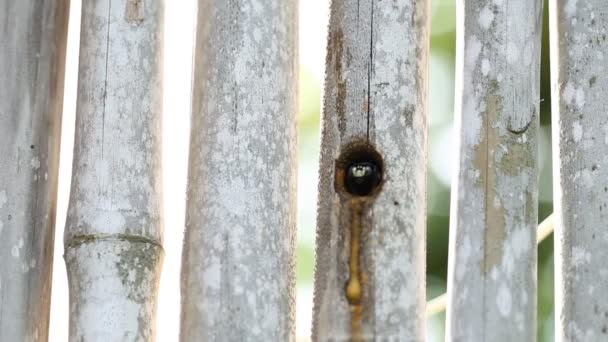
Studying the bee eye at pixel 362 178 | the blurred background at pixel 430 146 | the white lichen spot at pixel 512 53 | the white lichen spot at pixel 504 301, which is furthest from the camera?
the blurred background at pixel 430 146

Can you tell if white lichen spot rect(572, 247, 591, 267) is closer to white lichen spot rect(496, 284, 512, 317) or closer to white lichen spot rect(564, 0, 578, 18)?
white lichen spot rect(496, 284, 512, 317)

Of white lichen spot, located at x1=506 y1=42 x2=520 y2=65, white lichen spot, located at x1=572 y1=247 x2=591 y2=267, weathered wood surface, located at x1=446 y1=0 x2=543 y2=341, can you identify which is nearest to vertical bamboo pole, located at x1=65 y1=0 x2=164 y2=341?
weathered wood surface, located at x1=446 y1=0 x2=543 y2=341

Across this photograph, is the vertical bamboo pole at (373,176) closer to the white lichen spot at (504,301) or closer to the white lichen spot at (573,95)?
the white lichen spot at (504,301)

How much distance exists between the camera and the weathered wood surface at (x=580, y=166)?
3768 mm

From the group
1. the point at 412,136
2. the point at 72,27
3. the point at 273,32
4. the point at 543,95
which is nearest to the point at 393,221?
the point at 412,136

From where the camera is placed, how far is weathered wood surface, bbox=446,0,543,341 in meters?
3.75

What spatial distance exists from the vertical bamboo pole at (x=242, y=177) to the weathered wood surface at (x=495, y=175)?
0.40m

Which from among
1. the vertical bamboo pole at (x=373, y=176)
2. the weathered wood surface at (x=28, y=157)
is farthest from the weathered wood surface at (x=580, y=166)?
the weathered wood surface at (x=28, y=157)

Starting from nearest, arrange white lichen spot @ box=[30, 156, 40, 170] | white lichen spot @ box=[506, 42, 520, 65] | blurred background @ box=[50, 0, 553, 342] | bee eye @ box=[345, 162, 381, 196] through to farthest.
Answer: bee eye @ box=[345, 162, 381, 196] < white lichen spot @ box=[506, 42, 520, 65] < white lichen spot @ box=[30, 156, 40, 170] < blurred background @ box=[50, 0, 553, 342]

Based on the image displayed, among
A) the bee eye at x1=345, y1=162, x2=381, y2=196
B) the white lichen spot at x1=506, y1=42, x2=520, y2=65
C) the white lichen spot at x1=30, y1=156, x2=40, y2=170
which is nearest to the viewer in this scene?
the bee eye at x1=345, y1=162, x2=381, y2=196

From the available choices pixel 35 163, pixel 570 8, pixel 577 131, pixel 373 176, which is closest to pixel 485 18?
pixel 570 8

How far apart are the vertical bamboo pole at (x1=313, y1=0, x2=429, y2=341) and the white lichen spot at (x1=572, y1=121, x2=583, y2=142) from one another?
0.35 meters

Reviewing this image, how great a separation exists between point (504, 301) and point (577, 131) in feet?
1.49

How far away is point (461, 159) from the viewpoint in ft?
12.8
